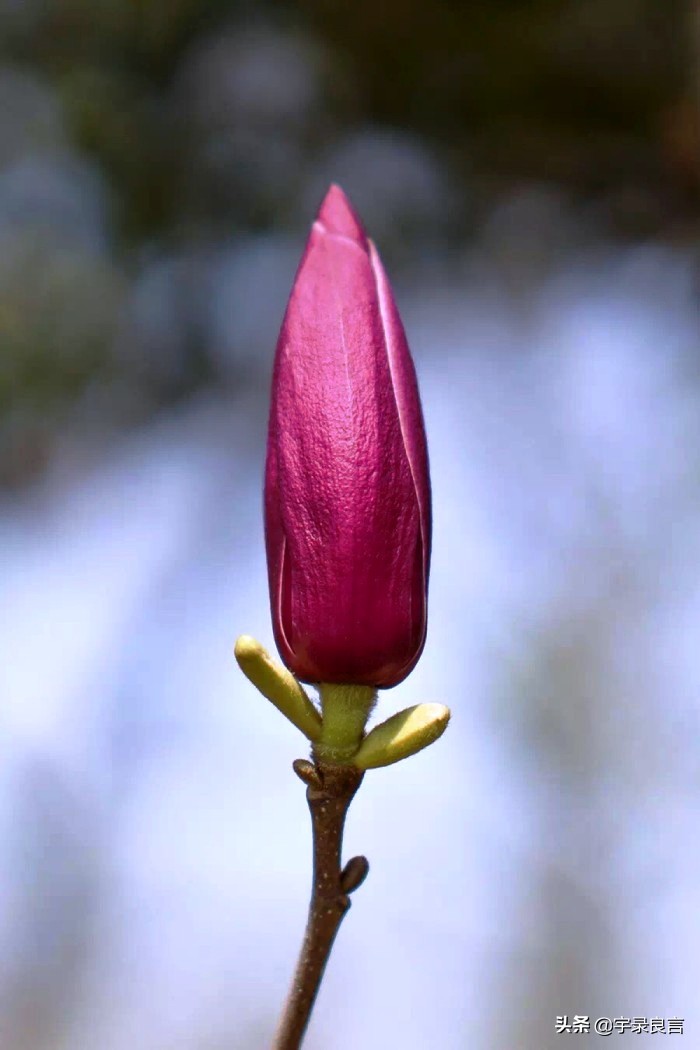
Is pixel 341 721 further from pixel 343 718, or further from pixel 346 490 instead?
pixel 346 490

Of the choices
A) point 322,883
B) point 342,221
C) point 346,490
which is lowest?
point 322,883

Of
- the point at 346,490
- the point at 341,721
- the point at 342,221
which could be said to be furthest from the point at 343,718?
the point at 342,221

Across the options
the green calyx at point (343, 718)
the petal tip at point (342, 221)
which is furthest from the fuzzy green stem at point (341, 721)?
the petal tip at point (342, 221)

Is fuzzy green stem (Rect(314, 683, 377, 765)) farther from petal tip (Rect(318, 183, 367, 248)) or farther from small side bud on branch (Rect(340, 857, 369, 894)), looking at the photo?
petal tip (Rect(318, 183, 367, 248))

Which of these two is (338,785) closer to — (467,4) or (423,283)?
(467,4)

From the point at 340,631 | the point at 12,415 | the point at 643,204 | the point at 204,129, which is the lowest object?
the point at 340,631

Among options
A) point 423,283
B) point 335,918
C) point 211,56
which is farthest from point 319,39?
point 335,918

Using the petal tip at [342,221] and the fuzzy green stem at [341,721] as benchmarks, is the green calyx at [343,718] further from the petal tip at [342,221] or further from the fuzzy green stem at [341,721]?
the petal tip at [342,221]
